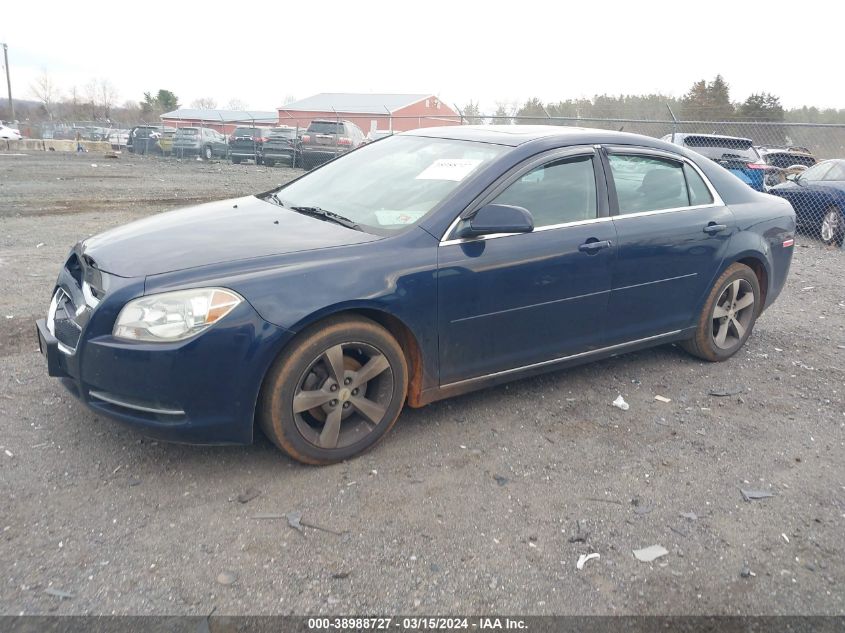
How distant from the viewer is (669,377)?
4789 millimetres

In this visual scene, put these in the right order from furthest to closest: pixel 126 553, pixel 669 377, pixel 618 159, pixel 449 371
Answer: pixel 669 377
pixel 618 159
pixel 449 371
pixel 126 553

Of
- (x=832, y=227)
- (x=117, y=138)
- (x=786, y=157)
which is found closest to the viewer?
(x=832, y=227)

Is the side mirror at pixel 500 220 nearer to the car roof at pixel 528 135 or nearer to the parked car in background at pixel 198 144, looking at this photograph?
the car roof at pixel 528 135

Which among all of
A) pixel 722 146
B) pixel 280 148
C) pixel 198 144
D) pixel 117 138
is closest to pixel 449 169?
pixel 722 146

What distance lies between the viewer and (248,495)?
3086 millimetres

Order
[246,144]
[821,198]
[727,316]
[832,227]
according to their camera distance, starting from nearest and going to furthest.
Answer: [727,316], [832,227], [821,198], [246,144]

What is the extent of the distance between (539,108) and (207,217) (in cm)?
2846

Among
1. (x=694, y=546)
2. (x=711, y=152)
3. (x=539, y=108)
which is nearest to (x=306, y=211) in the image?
(x=694, y=546)

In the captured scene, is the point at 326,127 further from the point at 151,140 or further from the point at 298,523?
the point at 298,523

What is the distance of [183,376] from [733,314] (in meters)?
4.00

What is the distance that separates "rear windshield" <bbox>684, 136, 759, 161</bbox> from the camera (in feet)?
43.5

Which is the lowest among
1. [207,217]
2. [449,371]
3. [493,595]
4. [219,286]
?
[493,595]

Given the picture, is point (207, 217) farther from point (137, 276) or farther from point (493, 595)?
point (493, 595)

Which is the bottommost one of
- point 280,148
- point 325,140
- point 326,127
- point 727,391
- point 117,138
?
point 727,391
